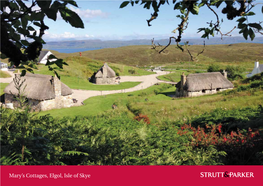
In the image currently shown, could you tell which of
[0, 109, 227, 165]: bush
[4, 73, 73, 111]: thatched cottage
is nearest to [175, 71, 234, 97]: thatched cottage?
[4, 73, 73, 111]: thatched cottage

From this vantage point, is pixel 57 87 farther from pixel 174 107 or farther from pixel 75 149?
pixel 75 149

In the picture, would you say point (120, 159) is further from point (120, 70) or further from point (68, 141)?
point (120, 70)

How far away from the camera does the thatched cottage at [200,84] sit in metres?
44.4

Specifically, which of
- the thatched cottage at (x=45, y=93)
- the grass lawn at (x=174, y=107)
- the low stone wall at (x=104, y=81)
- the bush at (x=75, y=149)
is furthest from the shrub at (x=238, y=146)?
the low stone wall at (x=104, y=81)

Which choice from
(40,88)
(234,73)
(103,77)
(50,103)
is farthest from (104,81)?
(234,73)

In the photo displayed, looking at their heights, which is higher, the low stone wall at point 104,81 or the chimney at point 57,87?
the chimney at point 57,87

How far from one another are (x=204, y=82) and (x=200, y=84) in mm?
1266

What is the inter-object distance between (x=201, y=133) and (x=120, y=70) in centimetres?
7021

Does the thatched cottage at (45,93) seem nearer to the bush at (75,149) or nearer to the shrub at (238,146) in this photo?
the bush at (75,149)

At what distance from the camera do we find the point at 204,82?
1807 inches

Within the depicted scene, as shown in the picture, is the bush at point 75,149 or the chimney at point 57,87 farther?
the chimney at point 57,87

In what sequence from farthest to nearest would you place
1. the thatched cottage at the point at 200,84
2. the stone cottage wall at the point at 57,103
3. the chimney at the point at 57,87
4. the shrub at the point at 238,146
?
the thatched cottage at the point at 200,84
the chimney at the point at 57,87
the stone cottage wall at the point at 57,103
the shrub at the point at 238,146

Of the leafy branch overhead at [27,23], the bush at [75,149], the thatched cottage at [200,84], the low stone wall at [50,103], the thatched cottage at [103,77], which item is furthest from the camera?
the thatched cottage at [103,77]

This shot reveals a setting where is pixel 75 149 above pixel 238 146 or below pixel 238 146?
above
